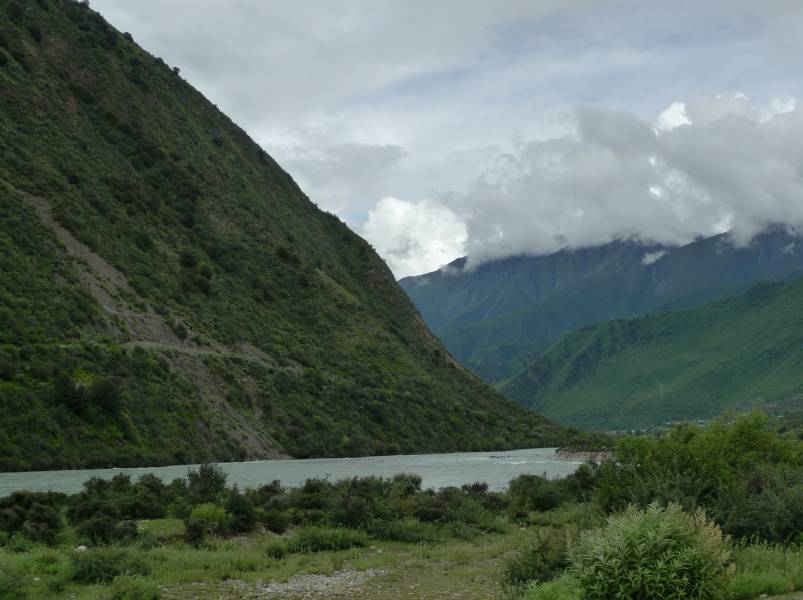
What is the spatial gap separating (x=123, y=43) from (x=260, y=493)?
3947 inches

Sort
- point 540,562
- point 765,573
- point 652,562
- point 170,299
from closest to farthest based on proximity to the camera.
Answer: point 652,562
point 765,573
point 540,562
point 170,299

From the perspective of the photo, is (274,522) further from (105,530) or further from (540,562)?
(540,562)

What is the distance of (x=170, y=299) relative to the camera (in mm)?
79875

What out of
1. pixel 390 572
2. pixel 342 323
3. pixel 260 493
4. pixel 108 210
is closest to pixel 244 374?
pixel 108 210

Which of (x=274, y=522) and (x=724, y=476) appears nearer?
(x=724, y=476)

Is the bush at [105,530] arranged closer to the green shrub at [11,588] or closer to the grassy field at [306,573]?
the grassy field at [306,573]

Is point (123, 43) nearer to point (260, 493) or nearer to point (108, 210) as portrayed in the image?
point (108, 210)

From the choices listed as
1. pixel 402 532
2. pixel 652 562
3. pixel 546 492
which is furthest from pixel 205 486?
pixel 652 562

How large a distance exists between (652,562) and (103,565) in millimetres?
10830

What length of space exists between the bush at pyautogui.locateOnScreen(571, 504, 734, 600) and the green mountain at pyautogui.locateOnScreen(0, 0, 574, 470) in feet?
135

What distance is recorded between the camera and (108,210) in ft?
275

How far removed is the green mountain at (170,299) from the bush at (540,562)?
37.0 meters

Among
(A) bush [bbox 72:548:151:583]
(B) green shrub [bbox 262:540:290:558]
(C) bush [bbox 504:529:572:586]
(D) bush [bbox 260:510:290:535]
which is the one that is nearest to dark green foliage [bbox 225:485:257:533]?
(D) bush [bbox 260:510:290:535]

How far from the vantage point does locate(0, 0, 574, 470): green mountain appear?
56.3 m
